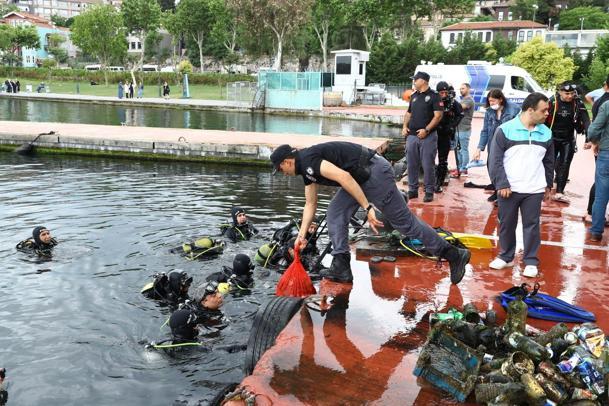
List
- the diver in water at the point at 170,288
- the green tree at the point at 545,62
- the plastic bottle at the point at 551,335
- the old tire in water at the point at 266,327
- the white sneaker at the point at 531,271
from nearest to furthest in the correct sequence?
the plastic bottle at the point at 551,335
the old tire in water at the point at 266,327
the white sneaker at the point at 531,271
the diver in water at the point at 170,288
the green tree at the point at 545,62

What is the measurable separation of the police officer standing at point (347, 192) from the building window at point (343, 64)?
35490 mm

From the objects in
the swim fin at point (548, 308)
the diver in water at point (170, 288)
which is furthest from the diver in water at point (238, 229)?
the swim fin at point (548, 308)

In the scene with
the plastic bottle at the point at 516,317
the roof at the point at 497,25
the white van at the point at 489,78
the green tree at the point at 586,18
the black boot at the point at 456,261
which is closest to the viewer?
the plastic bottle at the point at 516,317

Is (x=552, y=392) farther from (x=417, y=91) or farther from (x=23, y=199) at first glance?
(x=23, y=199)

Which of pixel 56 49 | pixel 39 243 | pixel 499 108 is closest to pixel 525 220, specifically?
pixel 499 108

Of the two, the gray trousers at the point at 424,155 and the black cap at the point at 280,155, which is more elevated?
the black cap at the point at 280,155

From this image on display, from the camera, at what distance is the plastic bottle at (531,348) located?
3.44m

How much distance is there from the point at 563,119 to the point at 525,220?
11.4 ft

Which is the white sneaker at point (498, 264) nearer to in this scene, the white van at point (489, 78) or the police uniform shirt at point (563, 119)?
the police uniform shirt at point (563, 119)

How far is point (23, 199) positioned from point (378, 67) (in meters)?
38.8


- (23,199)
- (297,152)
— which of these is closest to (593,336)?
(297,152)

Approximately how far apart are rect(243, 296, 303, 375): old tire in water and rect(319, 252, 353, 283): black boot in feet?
2.36

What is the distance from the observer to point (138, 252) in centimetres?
862

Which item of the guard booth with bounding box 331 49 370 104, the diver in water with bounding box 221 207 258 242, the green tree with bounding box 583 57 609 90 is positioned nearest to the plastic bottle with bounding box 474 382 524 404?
the diver in water with bounding box 221 207 258 242
